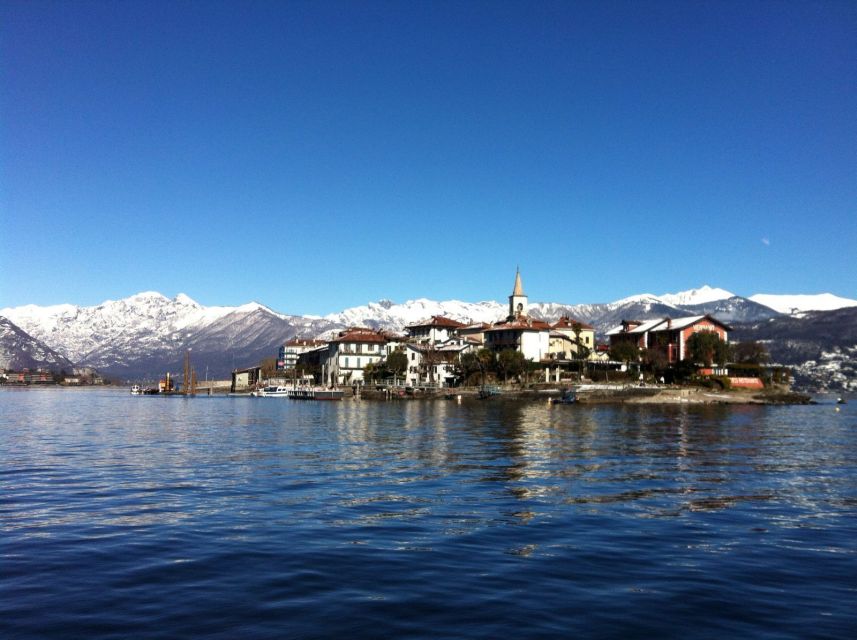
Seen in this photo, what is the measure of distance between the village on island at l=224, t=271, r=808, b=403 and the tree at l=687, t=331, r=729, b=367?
18 cm

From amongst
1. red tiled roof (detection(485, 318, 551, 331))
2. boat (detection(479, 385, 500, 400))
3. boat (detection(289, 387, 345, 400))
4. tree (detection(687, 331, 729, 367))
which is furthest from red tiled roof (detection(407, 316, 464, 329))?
tree (detection(687, 331, 729, 367))

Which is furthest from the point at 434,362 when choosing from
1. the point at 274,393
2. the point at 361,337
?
the point at 274,393

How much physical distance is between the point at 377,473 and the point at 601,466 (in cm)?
986

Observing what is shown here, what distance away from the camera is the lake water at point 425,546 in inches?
449

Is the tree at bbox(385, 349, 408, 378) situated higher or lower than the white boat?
higher

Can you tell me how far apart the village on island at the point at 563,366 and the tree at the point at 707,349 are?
0.58ft

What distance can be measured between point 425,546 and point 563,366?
120 metres

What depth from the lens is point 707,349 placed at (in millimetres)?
121625

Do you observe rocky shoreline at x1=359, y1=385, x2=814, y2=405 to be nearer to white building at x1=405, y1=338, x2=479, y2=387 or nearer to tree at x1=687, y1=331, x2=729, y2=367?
tree at x1=687, y1=331, x2=729, y2=367

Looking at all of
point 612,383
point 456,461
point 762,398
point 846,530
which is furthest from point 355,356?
point 846,530

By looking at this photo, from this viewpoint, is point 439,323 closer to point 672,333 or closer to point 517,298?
point 517,298

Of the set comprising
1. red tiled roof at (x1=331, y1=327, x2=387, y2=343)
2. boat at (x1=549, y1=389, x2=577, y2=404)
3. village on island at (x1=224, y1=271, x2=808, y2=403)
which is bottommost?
boat at (x1=549, y1=389, x2=577, y2=404)

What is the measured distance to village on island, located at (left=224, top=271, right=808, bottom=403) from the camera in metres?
115

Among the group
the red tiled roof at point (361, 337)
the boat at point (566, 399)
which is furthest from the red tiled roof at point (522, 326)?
the red tiled roof at point (361, 337)
